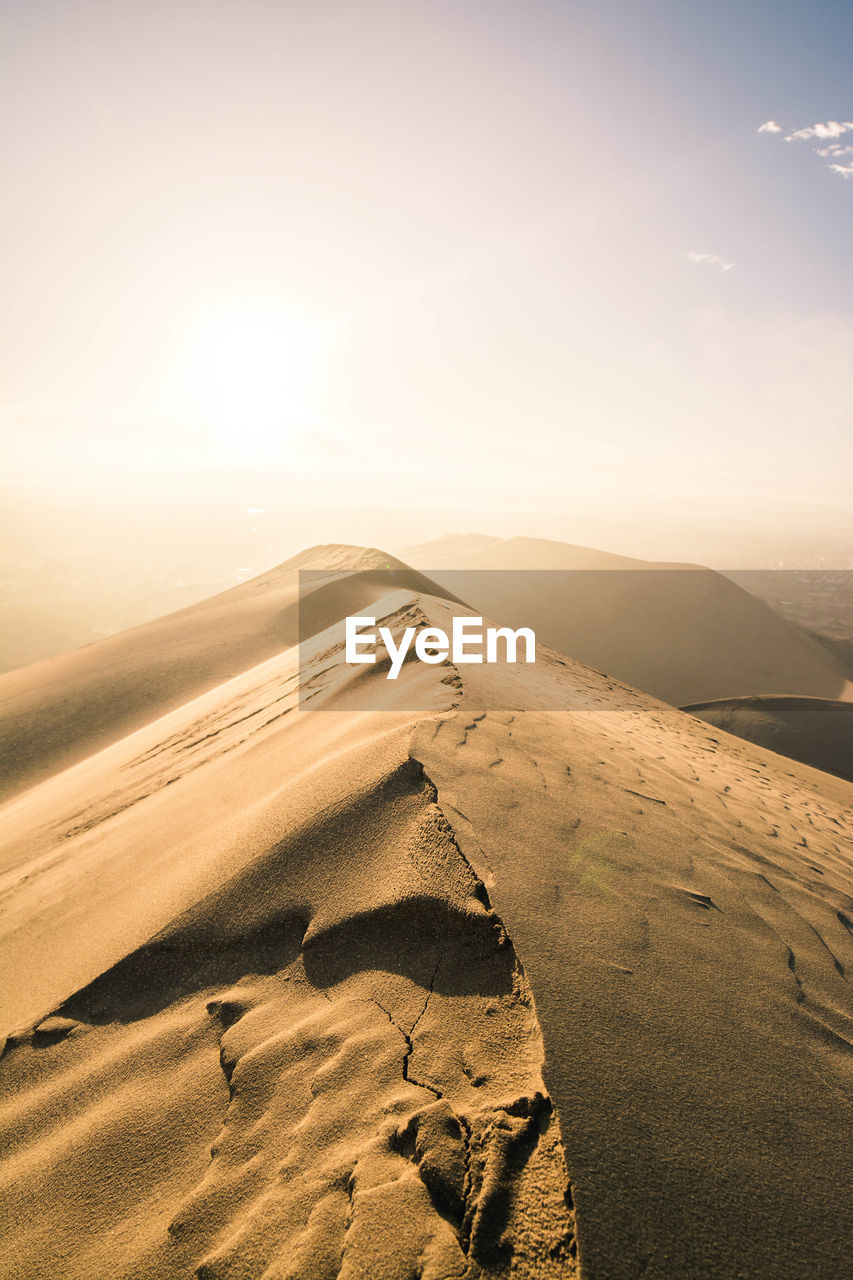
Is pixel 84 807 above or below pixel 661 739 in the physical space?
below

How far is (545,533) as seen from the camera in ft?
377

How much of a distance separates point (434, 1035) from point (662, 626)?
19453mm

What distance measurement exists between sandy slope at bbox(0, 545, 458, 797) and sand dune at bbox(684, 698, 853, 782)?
701 centimetres

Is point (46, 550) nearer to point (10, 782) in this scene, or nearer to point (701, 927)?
point (10, 782)

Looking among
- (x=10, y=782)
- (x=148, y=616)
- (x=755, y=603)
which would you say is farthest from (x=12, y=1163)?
(x=148, y=616)

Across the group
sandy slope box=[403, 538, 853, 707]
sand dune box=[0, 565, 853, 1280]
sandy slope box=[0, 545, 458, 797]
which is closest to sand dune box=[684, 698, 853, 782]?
sandy slope box=[403, 538, 853, 707]

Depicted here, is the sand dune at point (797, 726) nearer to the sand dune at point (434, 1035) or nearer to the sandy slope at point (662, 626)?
the sandy slope at point (662, 626)

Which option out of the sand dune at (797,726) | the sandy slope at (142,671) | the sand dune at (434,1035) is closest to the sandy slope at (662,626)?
the sand dune at (797,726)

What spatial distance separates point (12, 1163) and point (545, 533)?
119415mm

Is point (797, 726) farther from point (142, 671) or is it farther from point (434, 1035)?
point (142, 671)

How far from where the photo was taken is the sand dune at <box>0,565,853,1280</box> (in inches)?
42.0

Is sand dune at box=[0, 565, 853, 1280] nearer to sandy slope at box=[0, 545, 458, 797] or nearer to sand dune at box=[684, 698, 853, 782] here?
sandy slope at box=[0, 545, 458, 797]

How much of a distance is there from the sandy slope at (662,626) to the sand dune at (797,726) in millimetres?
4210

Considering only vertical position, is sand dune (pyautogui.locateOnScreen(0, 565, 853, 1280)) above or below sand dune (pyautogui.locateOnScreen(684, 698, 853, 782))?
above
